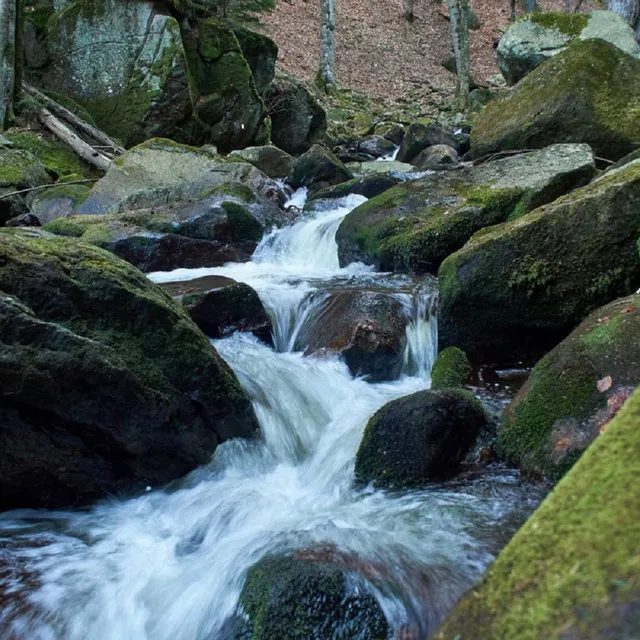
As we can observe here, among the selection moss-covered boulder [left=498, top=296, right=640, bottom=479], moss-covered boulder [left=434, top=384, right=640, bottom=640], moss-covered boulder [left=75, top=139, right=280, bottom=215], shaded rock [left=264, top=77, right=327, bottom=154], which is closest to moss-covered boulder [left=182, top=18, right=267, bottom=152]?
shaded rock [left=264, top=77, right=327, bottom=154]

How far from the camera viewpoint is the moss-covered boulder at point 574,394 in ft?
11.8

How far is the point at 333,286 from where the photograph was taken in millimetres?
7461

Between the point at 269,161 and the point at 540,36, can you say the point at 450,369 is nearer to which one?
the point at 269,161

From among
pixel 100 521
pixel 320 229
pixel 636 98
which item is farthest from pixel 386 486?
pixel 636 98

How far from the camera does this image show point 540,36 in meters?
12.8

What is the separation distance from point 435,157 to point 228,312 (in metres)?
10.0

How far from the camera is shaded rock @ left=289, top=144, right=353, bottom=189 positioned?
42.4 ft

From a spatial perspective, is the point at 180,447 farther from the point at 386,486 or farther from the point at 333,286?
the point at 333,286

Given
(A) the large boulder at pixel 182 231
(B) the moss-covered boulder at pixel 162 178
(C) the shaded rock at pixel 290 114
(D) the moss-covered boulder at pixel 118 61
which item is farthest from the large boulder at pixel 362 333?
(C) the shaded rock at pixel 290 114

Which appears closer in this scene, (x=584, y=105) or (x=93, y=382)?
(x=93, y=382)

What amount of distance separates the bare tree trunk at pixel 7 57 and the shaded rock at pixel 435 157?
29.1 feet

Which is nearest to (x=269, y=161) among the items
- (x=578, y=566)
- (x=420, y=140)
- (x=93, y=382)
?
(x=420, y=140)

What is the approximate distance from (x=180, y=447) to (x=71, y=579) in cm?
110

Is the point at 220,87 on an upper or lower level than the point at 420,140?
upper
